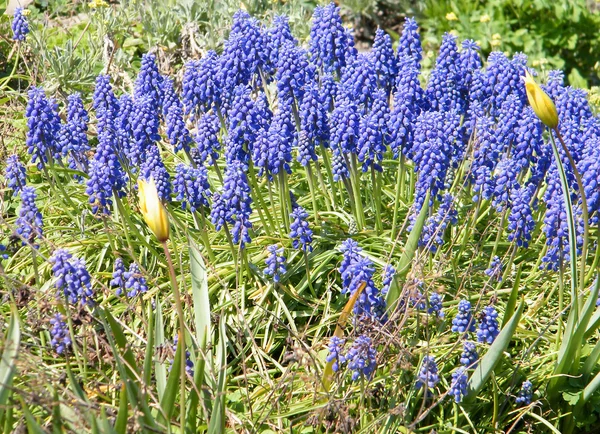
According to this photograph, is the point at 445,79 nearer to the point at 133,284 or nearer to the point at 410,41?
the point at 410,41

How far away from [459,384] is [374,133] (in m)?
1.70

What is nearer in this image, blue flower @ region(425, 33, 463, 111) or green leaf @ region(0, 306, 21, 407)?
green leaf @ region(0, 306, 21, 407)

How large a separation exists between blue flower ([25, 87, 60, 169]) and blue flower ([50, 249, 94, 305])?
1261mm

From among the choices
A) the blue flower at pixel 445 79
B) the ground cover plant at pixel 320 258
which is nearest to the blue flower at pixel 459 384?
the ground cover plant at pixel 320 258

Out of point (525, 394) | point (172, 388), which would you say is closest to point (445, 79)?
point (525, 394)

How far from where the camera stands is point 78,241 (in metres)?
5.68

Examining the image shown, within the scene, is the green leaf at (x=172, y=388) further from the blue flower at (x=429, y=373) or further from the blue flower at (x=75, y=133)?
the blue flower at (x=75, y=133)

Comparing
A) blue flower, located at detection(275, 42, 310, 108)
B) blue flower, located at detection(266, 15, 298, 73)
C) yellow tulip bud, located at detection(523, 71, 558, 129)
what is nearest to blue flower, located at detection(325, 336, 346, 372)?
yellow tulip bud, located at detection(523, 71, 558, 129)

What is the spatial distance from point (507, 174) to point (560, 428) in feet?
5.13

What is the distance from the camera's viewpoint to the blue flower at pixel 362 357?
13.3 feet

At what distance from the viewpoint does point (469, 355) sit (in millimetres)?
4379

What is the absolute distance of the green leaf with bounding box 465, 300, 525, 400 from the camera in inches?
160

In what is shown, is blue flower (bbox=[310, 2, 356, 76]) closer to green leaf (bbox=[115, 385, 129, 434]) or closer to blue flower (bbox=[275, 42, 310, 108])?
blue flower (bbox=[275, 42, 310, 108])

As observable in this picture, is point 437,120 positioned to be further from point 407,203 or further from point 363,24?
point 363,24
